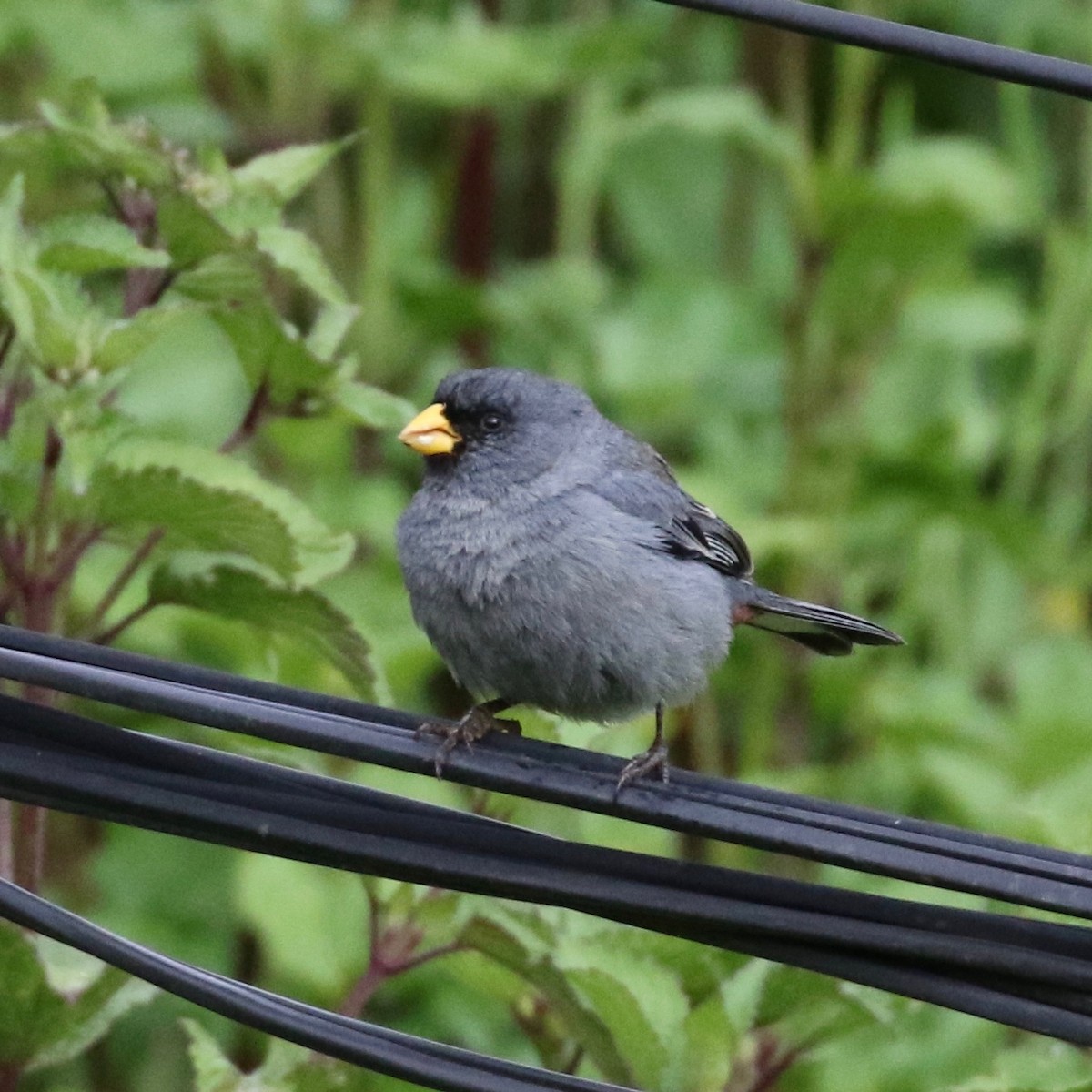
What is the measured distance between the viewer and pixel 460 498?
276 centimetres

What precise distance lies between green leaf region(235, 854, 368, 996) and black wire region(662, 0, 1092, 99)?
1675 millimetres

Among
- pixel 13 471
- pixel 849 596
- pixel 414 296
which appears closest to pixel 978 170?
pixel 849 596

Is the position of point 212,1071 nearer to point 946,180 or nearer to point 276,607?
point 276,607

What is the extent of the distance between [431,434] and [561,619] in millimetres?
477

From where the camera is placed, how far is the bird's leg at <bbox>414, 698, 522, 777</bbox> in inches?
70.1

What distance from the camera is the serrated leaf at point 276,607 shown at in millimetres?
2236

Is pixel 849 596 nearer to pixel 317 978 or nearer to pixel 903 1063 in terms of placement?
pixel 903 1063

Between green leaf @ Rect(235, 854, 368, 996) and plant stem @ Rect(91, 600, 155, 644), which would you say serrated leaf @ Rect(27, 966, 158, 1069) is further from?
green leaf @ Rect(235, 854, 368, 996)

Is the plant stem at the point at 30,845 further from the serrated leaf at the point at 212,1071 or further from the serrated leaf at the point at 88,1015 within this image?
the serrated leaf at the point at 212,1071

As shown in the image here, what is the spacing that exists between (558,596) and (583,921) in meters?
0.49

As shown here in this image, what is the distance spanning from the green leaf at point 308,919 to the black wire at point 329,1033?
1.32 m

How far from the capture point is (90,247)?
6.98 feet

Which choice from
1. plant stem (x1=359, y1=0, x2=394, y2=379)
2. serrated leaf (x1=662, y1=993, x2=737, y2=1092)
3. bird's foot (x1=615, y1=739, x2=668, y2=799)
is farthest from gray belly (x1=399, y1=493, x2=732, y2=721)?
plant stem (x1=359, y1=0, x2=394, y2=379)

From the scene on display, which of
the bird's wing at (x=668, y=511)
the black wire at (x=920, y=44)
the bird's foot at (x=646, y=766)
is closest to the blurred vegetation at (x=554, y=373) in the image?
the bird's foot at (x=646, y=766)
